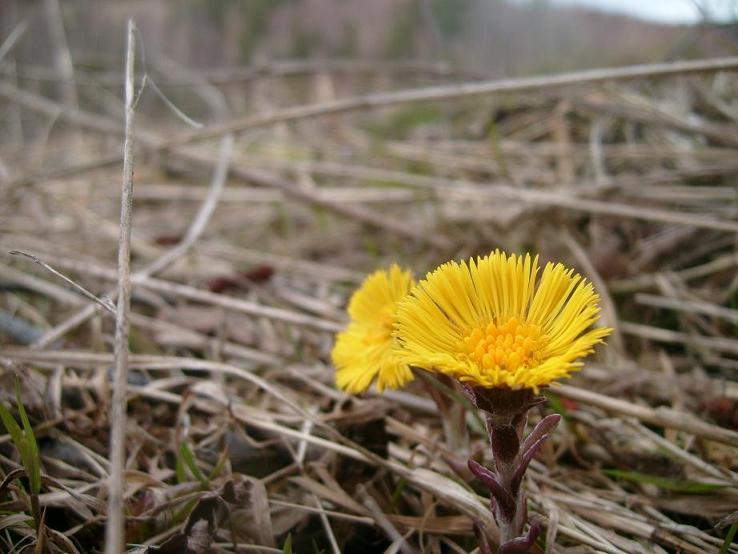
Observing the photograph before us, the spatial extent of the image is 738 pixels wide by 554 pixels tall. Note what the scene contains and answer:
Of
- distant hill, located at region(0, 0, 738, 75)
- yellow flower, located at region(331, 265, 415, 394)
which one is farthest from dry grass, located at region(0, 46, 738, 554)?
distant hill, located at region(0, 0, 738, 75)

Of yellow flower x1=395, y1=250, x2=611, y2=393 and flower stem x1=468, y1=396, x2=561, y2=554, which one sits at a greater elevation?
yellow flower x1=395, y1=250, x2=611, y2=393

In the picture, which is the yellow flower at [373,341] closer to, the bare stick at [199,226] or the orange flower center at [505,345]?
the orange flower center at [505,345]

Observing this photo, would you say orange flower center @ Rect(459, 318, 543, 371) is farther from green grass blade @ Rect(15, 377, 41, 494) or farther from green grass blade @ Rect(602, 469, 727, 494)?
green grass blade @ Rect(15, 377, 41, 494)

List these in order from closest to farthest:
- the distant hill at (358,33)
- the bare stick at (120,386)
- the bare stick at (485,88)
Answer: the bare stick at (120,386) < the bare stick at (485,88) < the distant hill at (358,33)

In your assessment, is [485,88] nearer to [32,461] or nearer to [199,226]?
[199,226]

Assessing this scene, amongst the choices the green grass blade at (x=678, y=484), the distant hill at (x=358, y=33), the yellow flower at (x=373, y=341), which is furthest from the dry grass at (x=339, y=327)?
the distant hill at (x=358, y=33)

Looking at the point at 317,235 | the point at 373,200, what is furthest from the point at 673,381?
the point at 317,235
